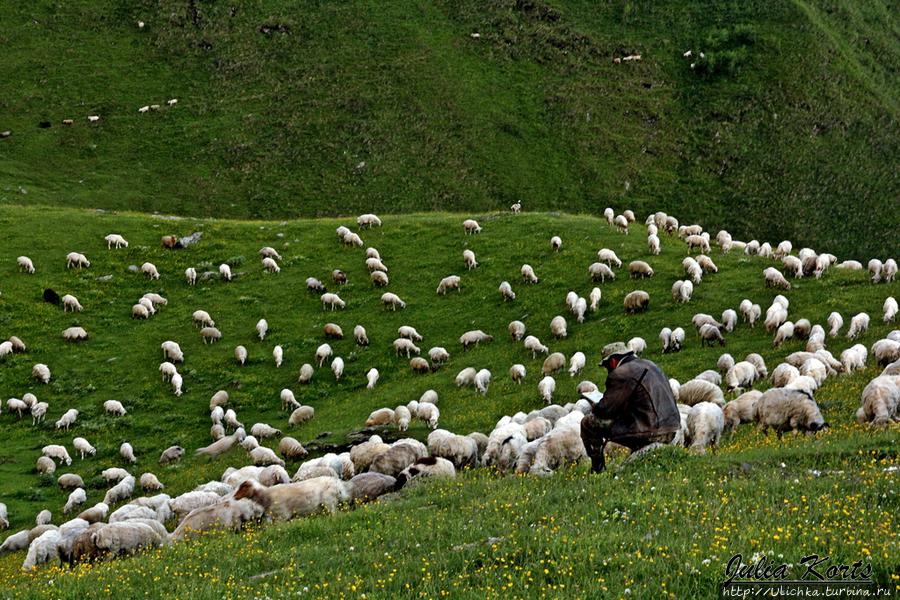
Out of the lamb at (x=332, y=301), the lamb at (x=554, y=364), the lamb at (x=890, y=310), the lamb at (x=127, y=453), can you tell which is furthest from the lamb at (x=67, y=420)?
the lamb at (x=890, y=310)

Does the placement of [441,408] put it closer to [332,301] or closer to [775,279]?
[332,301]

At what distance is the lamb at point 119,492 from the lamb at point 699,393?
1779 centimetres

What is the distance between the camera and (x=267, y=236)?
49.2 meters

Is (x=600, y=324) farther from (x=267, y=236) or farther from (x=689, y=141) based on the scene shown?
(x=689, y=141)

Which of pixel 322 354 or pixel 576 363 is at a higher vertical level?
pixel 322 354

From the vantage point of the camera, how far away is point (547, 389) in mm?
27609

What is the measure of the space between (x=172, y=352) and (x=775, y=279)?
27.4m

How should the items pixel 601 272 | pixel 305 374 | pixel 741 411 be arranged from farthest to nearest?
pixel 601 272 < pixel 305 374 < pixel 741 411

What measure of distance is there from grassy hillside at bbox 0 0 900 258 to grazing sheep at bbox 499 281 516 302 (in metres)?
34.4

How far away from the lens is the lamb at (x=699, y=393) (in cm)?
2145

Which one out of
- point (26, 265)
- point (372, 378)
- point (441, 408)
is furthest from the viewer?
point (26, 265)

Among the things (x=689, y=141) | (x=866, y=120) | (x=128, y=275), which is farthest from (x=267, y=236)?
(x=866, y=120)

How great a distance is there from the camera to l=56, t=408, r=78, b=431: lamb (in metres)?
31.7

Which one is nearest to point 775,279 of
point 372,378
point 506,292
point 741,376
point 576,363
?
point 576,363
